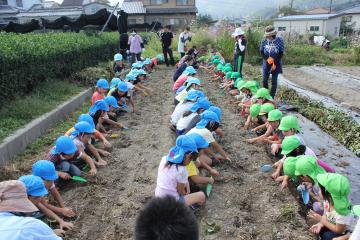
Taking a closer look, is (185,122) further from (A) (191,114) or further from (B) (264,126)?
(B) (264,126)

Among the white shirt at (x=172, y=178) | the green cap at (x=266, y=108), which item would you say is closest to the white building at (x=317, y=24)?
the green cap at (x=266, y=108)

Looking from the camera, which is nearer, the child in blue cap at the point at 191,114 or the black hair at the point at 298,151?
the black hair at the point at 298,151

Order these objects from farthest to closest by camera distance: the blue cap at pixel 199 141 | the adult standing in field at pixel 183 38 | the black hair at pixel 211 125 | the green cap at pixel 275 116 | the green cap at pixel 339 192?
the adult standing in field at pixel 183 38 < the green cap at pixel 275 116 < the black hair at pixel 211 125 < the blue cap at pixel 199 141 < the green cap at pixel 339 192

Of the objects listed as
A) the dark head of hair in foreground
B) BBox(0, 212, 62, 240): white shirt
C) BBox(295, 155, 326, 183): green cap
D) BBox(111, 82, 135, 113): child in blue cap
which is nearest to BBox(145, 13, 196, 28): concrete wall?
BBox(111, 82, 135, 113): child in blue cap

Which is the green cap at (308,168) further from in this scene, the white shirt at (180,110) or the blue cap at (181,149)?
the white shirt at (180,110)

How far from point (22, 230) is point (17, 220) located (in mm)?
100

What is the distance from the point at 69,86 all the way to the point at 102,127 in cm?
316

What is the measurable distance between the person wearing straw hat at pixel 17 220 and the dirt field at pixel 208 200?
137 centimetres

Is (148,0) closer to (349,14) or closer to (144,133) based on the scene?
(349,14)

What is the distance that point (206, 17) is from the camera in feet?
201

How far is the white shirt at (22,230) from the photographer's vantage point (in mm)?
1924

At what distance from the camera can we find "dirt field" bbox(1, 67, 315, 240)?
3604 millimetres

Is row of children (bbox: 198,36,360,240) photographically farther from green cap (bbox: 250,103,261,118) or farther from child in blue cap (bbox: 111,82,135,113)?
child in blue cap (bbox: 111,82,135,113)

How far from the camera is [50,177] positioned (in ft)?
12.1
